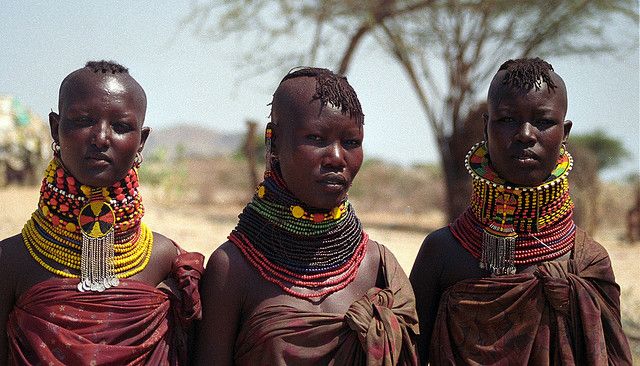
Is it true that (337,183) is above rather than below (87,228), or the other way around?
above

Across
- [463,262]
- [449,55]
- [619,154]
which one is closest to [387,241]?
[449,55]

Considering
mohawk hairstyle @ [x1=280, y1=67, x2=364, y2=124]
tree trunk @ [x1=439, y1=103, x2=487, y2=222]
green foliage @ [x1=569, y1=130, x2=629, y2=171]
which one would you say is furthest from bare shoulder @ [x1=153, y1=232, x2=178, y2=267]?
green foliage @ [x1=569, y1=130, x2=629, y2=171]

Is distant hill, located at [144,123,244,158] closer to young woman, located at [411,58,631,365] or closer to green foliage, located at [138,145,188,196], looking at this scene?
green foliage, located at [138,145,188,196]

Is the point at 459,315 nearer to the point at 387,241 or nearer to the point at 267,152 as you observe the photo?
the point at 267,152

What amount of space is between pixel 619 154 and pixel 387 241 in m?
21.3

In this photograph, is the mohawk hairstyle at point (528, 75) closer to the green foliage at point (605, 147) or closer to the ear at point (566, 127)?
the ear at point (566, 127)

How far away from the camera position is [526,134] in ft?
8.41

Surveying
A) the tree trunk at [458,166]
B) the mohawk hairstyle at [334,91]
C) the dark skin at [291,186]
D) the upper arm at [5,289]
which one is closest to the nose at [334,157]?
the dark skin at [291,186]

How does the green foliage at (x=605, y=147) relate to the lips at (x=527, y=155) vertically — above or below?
above

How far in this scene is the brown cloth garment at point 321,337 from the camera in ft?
7.82

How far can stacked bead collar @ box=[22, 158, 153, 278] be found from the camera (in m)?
2.43

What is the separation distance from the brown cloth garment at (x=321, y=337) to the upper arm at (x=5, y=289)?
2.61ft

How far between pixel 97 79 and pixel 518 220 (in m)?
1.64

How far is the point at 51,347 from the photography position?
2.34 meters
